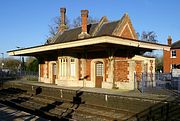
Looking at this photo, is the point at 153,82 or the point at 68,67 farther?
the point at 68,67

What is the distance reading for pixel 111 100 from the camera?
16875 millimetres

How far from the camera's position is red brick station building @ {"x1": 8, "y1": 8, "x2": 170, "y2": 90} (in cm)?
2155

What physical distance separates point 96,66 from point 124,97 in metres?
9.32

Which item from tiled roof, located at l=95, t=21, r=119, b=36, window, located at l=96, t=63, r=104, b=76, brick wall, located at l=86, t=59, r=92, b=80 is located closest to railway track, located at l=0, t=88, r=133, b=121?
window, located at l=96, t=63, r=104, b=76

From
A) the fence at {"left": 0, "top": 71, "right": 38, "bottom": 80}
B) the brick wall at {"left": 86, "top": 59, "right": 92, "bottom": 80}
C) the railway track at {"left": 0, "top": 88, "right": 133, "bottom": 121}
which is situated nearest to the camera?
the railway track at {"left": 0, "top": 88, "right": 133, "bottom": 121}

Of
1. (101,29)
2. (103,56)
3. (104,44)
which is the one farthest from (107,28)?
(104,44)

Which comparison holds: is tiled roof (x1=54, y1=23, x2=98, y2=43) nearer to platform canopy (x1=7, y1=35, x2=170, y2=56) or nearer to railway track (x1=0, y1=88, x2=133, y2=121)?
platform canopy (x1=7, y1=35, x2=170, y2=56)

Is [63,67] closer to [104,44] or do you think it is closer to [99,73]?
[99,73]

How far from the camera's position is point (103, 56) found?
23844 millimetres

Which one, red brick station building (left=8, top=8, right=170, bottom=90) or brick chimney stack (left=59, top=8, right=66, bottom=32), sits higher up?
brick chimney stack (left=59, top=8, right=66, bottom=32)

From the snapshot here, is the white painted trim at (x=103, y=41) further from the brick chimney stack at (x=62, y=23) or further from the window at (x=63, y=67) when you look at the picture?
the brick chimney stack at (x=62, y=23)

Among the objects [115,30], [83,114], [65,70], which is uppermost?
[115,30]

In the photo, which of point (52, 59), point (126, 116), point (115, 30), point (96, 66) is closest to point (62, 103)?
point (126, 116)

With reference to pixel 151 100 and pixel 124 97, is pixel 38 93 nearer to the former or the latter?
pixel 124 97
